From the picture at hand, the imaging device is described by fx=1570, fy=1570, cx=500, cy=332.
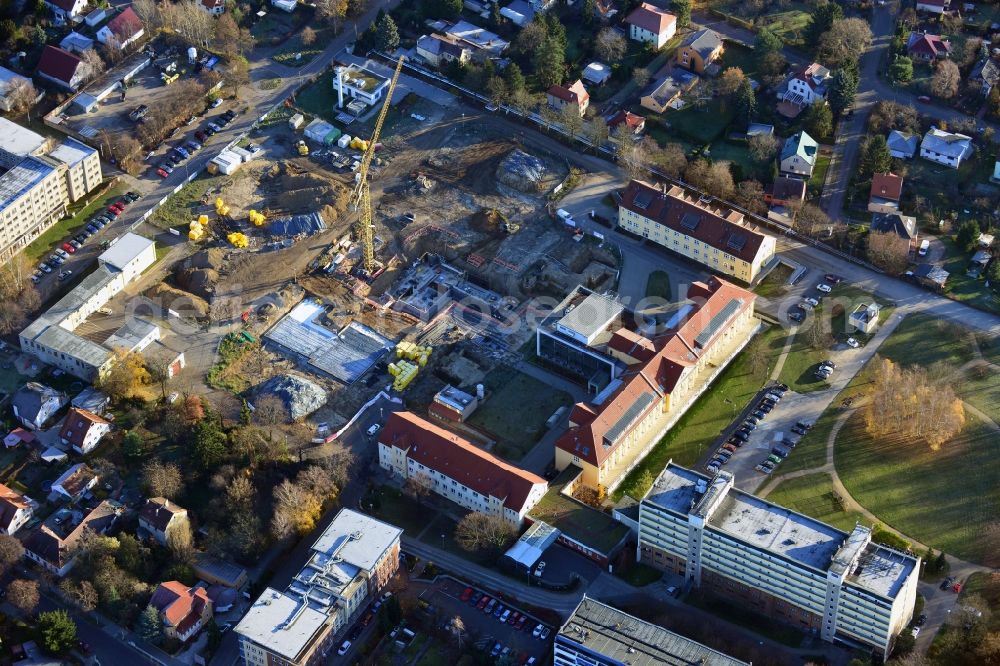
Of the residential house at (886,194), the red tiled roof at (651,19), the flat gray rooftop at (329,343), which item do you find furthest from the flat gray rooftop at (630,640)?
the red tiled roof at (651,19)

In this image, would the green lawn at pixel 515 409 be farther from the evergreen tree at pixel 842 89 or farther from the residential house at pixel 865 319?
the evergreen tree at pixel 842 89

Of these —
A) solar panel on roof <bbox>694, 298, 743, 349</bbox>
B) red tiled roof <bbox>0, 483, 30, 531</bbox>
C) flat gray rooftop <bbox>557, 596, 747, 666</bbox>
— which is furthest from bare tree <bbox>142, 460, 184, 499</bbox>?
solar panel on roof <bbox>694, 298, 743, 349</bbox>

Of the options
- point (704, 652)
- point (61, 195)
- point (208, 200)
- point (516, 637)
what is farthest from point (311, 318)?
point (704, 652)

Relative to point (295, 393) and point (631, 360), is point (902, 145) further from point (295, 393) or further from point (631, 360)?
point (295, 393)

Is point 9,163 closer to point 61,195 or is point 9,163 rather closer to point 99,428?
point 61,195

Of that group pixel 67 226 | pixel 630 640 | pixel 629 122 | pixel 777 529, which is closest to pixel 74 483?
pixel 67 226

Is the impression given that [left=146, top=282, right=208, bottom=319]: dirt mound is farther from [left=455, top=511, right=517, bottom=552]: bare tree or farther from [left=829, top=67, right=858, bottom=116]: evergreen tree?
[left=829, top=67, right=858, bottom=116]: evergreen tree
